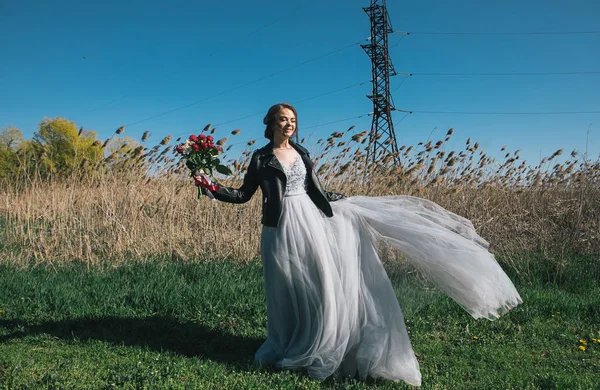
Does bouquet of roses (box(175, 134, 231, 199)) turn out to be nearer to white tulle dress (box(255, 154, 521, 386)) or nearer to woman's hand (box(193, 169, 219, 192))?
woman's hand (box(193, 169, 219, 192))

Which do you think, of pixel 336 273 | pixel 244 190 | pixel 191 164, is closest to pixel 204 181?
pixel 191 164

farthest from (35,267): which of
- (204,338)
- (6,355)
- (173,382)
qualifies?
(173,382)

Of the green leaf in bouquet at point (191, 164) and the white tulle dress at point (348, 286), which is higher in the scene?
the green leaf in bouquet at point (191, 164)

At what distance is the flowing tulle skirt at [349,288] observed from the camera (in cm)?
366

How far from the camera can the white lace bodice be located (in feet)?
12.7

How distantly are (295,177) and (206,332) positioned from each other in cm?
204

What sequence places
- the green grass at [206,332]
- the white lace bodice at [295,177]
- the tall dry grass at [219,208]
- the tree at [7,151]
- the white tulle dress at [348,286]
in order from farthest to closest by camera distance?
the tree at [7,151] < the tall dry grass at [219,208] < the white lace bodice at [295,177] < the green grass at [206,332] < the white tulle dress at [348,286]

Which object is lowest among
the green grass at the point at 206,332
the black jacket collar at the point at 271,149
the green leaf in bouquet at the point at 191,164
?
the green grass at the point at 206,332

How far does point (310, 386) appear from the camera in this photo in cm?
357

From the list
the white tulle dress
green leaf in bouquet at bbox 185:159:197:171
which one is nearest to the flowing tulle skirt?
the white tulle dress

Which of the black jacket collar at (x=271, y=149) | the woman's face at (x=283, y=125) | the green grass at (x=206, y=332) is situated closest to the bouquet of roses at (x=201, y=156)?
the black jacket collar at (x=271, y=149)

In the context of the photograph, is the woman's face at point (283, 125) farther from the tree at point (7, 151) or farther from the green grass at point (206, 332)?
the tree at point (7, 151)

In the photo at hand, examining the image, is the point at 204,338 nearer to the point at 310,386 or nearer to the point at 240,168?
the point at 310,386

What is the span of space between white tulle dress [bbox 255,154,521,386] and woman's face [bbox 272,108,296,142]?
268 mm
